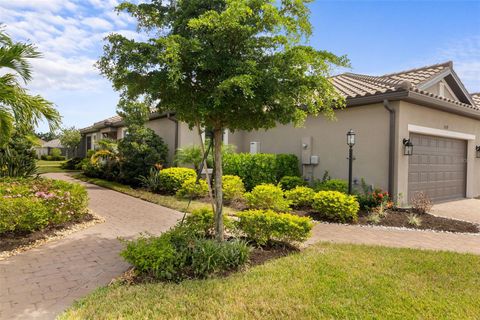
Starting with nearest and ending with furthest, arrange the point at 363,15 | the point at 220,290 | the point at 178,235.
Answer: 1. the point at 220,290
2. the point at 178,235
3. the point at 363,15

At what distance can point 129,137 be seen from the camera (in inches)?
555

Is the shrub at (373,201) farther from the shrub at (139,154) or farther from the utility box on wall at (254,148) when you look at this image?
the shrub at (139,154)

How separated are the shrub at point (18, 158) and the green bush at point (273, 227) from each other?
341 inches

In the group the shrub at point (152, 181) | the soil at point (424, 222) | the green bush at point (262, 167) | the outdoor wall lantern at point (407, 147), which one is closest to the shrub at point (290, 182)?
the green bush at point (262, 167)

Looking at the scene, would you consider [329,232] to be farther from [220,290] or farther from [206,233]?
[220,290]

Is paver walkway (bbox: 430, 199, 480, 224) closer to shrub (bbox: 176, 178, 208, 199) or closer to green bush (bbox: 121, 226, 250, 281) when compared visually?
shrub (bbox: 176, 178, 208, 199)

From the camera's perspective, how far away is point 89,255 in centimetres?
527

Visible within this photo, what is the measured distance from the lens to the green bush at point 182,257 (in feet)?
13.4

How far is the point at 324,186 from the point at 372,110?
289 centimetres

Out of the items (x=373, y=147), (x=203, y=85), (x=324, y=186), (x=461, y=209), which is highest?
(x=203, y=85)

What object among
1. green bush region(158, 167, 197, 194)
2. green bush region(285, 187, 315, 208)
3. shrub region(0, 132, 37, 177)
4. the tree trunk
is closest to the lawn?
the tree trunk

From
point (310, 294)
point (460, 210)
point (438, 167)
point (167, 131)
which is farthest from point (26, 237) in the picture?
point (438, 167)

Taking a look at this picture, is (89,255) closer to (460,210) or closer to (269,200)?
(269,200)

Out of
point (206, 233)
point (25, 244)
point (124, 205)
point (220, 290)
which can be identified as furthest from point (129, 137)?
point (220, 290)
